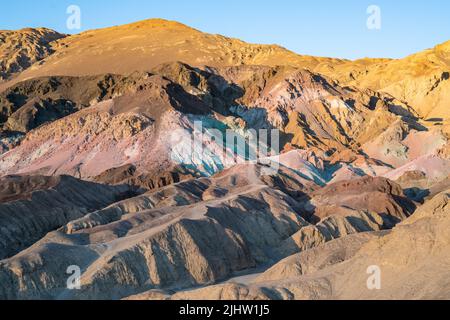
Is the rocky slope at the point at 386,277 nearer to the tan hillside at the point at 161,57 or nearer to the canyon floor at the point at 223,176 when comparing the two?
the canyon floor at the point at 223,176

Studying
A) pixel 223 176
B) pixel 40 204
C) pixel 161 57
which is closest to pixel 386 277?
pixel 40 204

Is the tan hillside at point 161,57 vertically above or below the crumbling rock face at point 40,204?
above

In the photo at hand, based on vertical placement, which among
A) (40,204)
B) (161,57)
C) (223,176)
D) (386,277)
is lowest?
(386,277)

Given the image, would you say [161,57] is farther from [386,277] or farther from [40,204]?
[386,277]

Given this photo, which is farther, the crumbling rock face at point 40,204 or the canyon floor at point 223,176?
the crumbling rock face at point 40,204

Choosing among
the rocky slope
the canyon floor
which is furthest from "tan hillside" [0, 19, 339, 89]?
the rocky slope

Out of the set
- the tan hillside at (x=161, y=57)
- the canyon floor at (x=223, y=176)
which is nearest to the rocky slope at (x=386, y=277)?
the canyon floor at (x=223, y=176)

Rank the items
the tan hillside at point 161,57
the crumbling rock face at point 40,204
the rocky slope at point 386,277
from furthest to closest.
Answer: the tan hillside at point 161,57 → the crumbling rock face at point 40,204 → the rocky slope at point 386,277

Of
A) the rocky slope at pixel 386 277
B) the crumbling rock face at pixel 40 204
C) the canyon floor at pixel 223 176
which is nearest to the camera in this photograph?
the rocky slope at pixel 386 277
